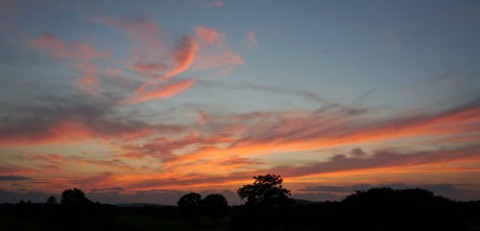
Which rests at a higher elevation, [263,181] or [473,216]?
[263,181]

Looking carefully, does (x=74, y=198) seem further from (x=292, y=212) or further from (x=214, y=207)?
(x=292, y=212)

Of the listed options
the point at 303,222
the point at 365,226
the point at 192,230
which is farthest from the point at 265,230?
the point at 192,230

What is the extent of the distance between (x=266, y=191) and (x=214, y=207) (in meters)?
51.9

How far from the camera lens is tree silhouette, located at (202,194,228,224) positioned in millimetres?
131413

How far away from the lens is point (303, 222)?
71000mm

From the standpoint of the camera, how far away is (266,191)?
83.4 meters

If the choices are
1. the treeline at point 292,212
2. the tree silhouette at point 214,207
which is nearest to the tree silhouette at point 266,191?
the treeline at point 292,212

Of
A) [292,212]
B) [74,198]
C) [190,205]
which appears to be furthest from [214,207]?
[292,212]

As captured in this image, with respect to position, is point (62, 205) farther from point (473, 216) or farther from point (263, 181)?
point (473, 216)

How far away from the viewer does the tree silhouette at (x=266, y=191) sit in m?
83.3

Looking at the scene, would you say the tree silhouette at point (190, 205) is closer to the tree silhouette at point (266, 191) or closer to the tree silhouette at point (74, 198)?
the tree silhouette at point (74, 198)

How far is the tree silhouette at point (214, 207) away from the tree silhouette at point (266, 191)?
49681 millimetres

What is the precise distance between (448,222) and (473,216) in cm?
7137

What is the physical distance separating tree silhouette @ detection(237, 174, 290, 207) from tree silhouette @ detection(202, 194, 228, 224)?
49.7m
